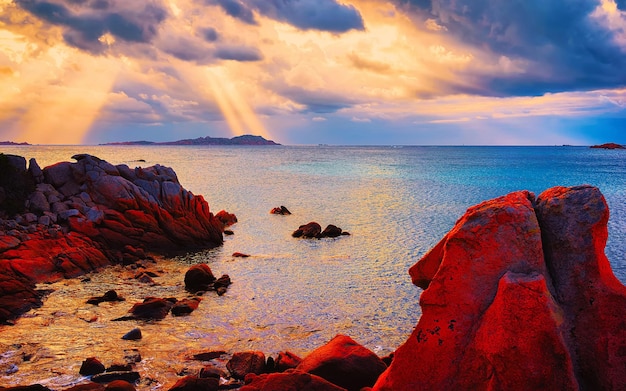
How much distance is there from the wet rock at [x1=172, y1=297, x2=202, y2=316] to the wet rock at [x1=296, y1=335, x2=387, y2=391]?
7.78 metres

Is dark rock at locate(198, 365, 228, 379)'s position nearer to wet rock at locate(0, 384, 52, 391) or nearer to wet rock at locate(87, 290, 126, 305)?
wet rock at locate(0, 384, 52, 391)

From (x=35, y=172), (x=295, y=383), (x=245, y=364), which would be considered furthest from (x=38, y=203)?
(x=295, y=383)

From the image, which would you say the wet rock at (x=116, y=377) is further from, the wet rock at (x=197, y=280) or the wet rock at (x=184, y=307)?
the wet rock at (x=197, y=280)

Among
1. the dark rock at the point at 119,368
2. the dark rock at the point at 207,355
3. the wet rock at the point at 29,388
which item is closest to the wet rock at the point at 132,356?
the dark rock at the point at 119,368

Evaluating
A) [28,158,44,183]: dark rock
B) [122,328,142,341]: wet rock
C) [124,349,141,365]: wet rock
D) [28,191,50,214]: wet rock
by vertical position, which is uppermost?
[28,158,44,183]: dark rock

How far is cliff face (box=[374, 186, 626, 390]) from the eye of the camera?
24.0 ft

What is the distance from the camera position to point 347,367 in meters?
11.3

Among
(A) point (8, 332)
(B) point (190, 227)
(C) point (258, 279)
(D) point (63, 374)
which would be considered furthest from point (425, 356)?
(B) point (190, 227)

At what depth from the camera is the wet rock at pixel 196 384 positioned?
1132 cm

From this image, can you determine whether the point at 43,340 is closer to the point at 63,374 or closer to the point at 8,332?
the point at 8,332

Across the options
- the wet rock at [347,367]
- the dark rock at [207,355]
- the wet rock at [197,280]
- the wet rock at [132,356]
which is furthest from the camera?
the wet rock at [197,280]

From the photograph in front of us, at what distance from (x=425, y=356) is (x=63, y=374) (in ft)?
32.6

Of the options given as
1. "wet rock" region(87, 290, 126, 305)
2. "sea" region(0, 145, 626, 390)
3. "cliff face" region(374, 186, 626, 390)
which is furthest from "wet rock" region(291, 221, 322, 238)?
"cliff face" region(374, 186, 626, 390)

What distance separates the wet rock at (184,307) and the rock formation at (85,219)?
5575 millimetres
